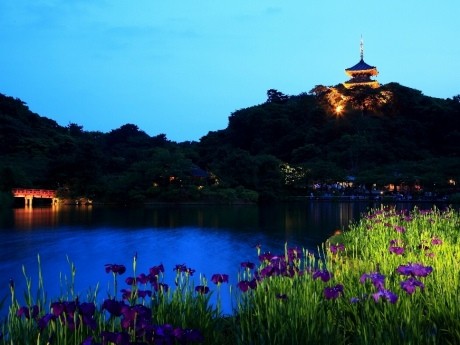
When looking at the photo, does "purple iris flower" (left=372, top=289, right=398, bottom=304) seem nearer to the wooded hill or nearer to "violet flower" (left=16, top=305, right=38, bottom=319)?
"violet flower" (left=16, top=305, right=38, bottom=319)

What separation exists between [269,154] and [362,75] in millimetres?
19830

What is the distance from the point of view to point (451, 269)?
4.50m

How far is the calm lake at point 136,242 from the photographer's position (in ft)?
34.4

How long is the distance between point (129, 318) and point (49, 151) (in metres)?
41.2

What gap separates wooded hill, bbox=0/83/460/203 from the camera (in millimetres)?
33469

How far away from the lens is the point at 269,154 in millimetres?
45156

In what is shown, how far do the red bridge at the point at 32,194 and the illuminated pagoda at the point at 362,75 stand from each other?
3436 centimetres

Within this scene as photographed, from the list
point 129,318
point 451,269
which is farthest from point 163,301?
point 451,269

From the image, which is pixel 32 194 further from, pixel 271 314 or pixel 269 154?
pixel 271 314

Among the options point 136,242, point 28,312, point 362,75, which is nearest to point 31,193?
point 136,242

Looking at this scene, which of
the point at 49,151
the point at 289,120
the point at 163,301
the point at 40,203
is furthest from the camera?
the point at 289,120

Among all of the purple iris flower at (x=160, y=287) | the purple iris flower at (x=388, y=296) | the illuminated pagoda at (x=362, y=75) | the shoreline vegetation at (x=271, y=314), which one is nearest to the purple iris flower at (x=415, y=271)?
the shoreline vegetation at (x=271, y=314)

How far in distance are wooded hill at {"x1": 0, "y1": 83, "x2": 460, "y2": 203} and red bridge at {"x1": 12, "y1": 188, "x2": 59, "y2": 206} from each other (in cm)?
69

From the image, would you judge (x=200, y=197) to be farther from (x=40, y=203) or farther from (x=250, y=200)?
(x=40, y=203)
